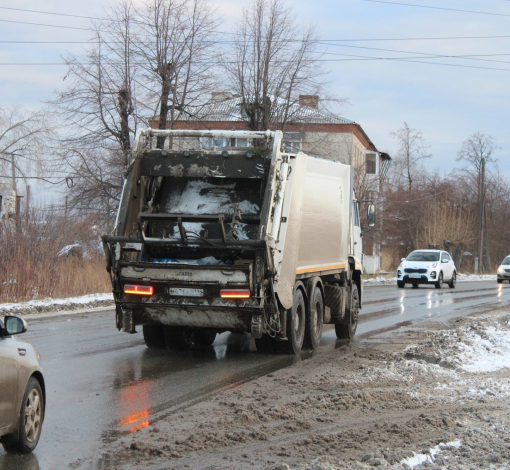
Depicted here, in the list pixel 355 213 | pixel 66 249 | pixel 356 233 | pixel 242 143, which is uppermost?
pixel 242 143

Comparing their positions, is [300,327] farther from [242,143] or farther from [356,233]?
[356,233]

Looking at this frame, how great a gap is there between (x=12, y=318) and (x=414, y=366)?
5726 millimetres

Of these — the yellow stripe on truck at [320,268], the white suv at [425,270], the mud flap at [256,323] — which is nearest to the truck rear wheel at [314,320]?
the yellow stripe on truck at [320,268]


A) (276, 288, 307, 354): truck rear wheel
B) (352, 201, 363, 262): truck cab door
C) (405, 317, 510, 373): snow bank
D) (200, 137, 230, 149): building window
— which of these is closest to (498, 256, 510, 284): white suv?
(405, 317, 510, 373): snow bank

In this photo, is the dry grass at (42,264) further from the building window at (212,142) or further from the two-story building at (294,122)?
the building window at (212,142)

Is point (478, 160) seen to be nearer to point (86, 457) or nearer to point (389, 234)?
point (389, 234)

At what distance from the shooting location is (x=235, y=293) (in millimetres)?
9570

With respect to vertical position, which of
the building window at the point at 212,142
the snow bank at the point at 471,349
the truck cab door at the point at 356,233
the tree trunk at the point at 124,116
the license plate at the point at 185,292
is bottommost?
Result: the snow bank at the point at 471,349

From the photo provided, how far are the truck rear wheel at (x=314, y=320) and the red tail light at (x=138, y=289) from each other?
8.68 ft

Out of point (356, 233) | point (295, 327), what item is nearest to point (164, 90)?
point (356, 233)

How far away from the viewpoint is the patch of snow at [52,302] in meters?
17.4

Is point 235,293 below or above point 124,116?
below

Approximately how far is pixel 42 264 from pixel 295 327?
11.9m

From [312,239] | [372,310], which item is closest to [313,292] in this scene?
[312,239]
